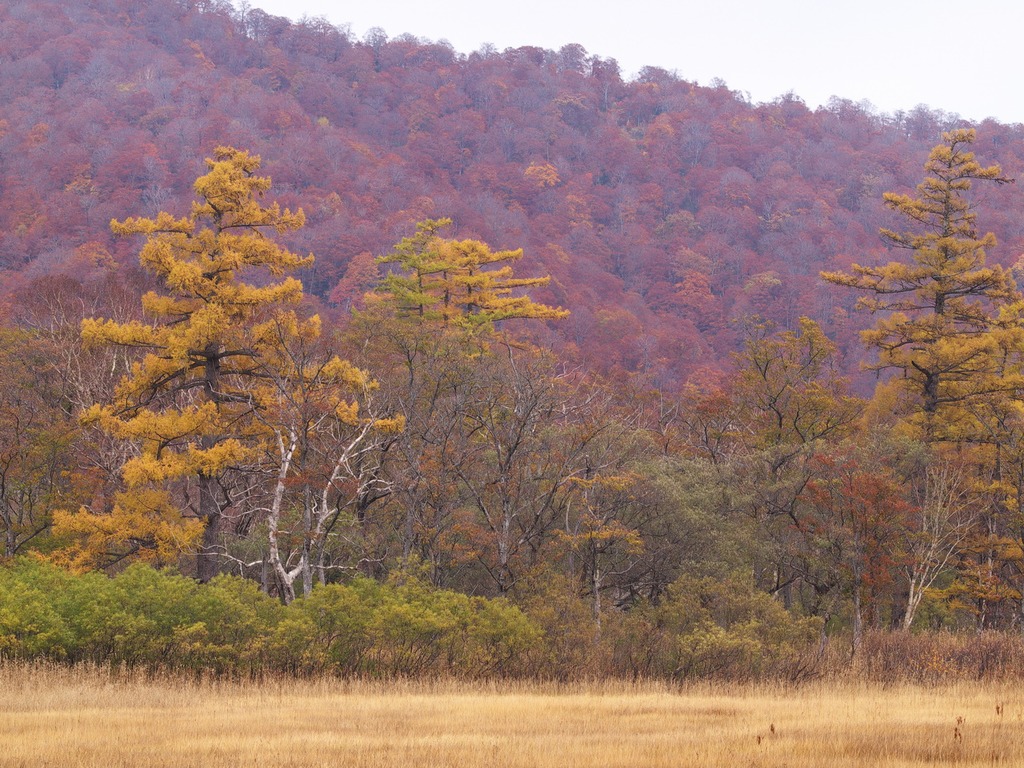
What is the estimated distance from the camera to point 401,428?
89.4ft

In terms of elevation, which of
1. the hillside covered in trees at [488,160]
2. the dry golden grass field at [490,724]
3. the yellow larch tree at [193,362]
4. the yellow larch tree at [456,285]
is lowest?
the dry golden grass field at [490,724]

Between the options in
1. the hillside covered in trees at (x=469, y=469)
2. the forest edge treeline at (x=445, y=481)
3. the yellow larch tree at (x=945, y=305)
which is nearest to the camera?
the hillside covered in trees at (x=469, y=469)

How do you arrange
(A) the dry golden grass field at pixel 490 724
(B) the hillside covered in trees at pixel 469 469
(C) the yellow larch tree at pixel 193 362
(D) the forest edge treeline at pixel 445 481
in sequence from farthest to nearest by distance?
(D) the forest edge treeline at pixel 445 481 < (C) the yellow larch tree at pixel 193 362 < (B) the hillside covered in trees at pixel 469 469 < (A) the dry golden grass field at pixel 490 724

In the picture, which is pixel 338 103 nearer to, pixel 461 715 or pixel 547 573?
pixel 547 573

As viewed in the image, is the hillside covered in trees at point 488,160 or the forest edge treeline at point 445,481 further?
the hillside covered in trees at point 488,160

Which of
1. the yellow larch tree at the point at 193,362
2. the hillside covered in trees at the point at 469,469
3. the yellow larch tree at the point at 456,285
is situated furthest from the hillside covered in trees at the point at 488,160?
the yellow larch tree at the point at 193,362

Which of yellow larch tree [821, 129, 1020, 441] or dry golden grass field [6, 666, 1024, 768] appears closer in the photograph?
dry golden grass field [6, 666, 1024, 768]

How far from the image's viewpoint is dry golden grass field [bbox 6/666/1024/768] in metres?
13.5

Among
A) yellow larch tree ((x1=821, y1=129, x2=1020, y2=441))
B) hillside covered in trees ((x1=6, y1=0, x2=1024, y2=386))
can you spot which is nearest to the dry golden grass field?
yellow larch tree ((x1=821, y1=129, x2=1020, y2=441))

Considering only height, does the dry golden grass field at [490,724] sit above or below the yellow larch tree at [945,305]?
below

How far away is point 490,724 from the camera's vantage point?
16.1 meters

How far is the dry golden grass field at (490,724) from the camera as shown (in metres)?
13.5

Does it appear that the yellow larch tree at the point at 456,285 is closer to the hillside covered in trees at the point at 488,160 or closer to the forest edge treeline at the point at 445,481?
the forest edge treeline at the point at 445,481

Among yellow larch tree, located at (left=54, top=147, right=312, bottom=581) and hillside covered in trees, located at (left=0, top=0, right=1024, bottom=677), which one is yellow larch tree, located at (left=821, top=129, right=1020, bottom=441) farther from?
yellow larch tree, located at (left=54, top=147, right=312, bottom=581)
